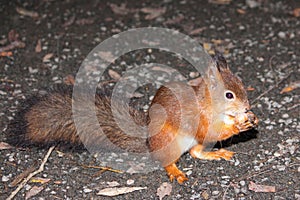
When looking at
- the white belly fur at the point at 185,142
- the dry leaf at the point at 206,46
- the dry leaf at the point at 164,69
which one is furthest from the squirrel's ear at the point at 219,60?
the dry leaf at the point at 206,46

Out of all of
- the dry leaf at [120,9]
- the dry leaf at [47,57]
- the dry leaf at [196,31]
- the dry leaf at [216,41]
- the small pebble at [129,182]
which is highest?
the dry leaf at [120,9]

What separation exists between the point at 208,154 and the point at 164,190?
1.45 feet

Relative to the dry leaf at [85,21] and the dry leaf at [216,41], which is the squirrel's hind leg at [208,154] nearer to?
the dry leaf at [216,41]

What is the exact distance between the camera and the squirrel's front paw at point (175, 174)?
3.54 m

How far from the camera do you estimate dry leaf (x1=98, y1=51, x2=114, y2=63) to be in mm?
4871

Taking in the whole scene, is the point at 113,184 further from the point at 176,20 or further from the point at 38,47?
the point at 176,20

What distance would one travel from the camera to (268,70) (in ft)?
15.1

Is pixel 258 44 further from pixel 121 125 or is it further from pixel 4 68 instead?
pixel 4 68

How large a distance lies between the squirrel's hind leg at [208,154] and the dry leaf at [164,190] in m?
0.32

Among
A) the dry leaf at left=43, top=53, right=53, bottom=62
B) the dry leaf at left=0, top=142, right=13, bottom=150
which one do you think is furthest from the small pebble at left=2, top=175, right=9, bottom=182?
the dry leaf at left=43, top=53, right=53, bottom=62

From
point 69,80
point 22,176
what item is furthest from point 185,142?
point 69,80

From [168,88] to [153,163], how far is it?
1.75 ft

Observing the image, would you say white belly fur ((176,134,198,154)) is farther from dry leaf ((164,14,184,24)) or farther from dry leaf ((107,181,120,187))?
dry leaf ((164,14,184,24))

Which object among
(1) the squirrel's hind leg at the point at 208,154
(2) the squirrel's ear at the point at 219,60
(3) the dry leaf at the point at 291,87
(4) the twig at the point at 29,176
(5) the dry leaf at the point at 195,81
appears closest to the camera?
(2) the squirrel's ear at the point at 219,60
